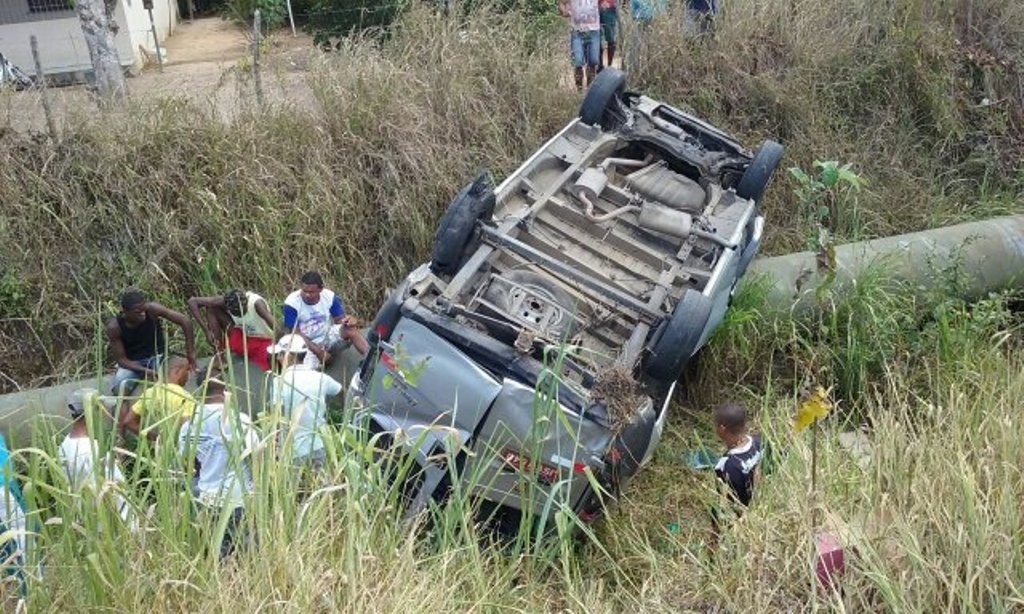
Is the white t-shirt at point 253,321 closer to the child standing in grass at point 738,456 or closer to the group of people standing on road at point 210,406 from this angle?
the group of people standing on road at point 210,406

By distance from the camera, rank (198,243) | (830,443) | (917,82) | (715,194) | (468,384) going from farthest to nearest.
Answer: (917,82), (198,243), (715,194), (468,384), (830,443)

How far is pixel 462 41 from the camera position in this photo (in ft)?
27.5

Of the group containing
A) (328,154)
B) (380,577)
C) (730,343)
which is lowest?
(730,343)

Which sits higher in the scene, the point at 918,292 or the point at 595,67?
the point at 595,67

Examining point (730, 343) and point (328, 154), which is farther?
point (328, 154)

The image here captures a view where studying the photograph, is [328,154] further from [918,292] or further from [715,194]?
[918,292]

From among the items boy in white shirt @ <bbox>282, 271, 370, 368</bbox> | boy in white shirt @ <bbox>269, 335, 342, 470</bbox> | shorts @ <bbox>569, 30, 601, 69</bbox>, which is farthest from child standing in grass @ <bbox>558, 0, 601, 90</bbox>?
boy in white shirt @ <bbox>269, 335, 342, 470</bbox>

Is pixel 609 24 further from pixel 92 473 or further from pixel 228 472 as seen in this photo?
pixel 92 473

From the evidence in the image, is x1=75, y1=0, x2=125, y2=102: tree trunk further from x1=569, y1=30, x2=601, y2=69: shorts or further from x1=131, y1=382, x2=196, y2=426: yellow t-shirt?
x1=131, y1=382, x2=196, y2=426: yellow t-shirt

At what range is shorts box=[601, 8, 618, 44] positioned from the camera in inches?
362

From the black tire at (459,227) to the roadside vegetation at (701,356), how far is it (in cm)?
165

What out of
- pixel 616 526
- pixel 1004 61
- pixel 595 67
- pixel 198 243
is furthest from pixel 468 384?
pixel 1004 61

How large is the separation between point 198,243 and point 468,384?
3659 mm

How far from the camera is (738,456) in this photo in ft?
14.3
